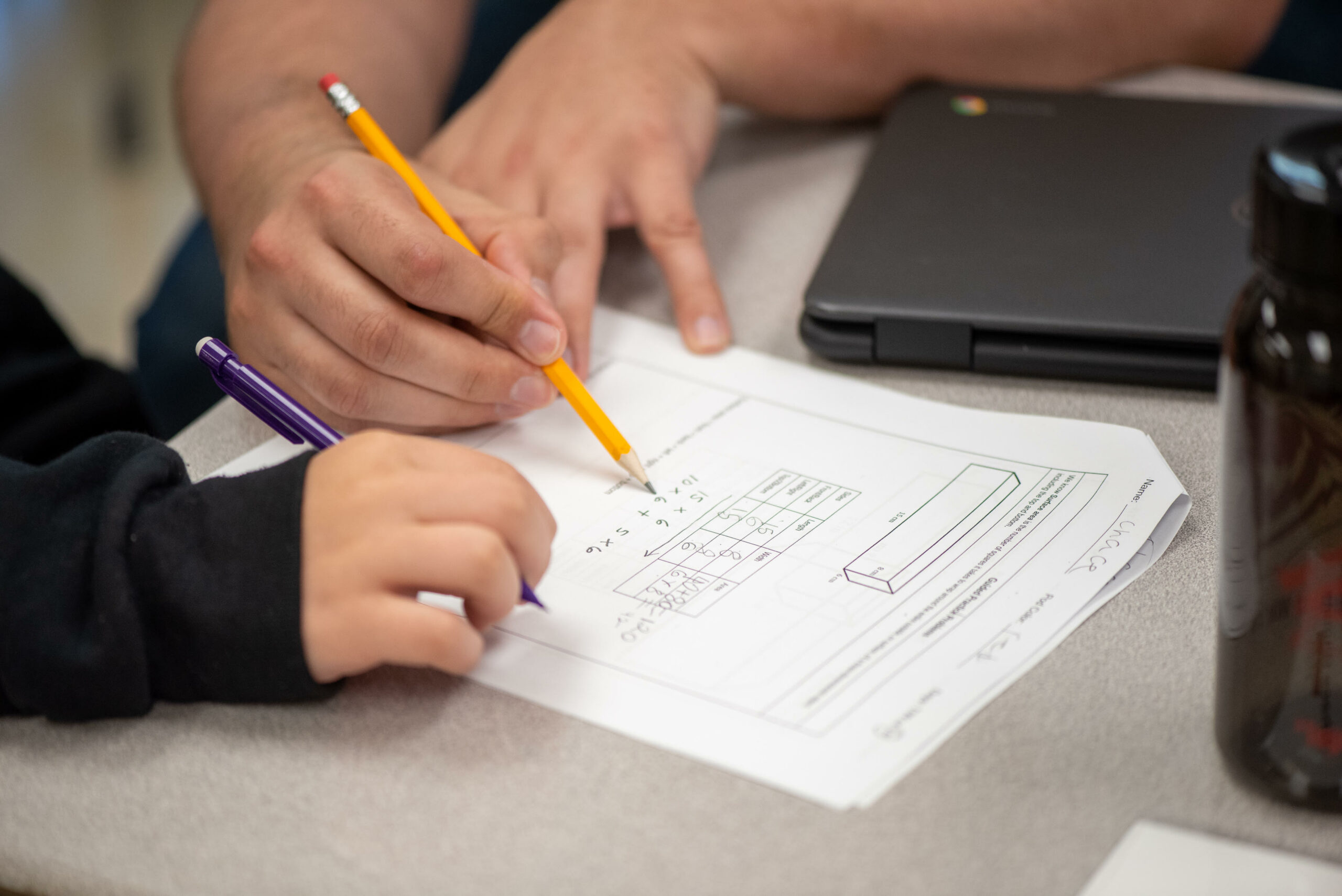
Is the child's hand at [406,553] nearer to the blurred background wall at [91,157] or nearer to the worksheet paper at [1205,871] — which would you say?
the worksheet paper at [1205,871]

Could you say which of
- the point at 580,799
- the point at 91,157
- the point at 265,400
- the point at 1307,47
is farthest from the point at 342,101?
the point at 91,157

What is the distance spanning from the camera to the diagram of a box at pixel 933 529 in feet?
1.62

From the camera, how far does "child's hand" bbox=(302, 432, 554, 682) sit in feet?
1.41

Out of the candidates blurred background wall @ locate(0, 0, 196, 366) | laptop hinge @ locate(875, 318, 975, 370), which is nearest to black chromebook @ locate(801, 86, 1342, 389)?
laptop hinge @ locate(875, 318, 975, 370)

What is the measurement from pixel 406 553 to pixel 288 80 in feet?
1.68

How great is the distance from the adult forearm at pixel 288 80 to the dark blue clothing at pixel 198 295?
16 centimetres

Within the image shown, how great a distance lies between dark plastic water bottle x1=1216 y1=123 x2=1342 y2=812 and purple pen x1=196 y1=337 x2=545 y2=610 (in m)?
0.36

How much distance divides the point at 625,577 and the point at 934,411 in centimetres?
20

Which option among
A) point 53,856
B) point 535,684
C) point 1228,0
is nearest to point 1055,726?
point 535,684

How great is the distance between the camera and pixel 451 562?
43 centimetres

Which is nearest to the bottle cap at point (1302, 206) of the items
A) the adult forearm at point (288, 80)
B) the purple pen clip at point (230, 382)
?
the purple pen clip at point (230, 382)

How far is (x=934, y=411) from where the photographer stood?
607 mm

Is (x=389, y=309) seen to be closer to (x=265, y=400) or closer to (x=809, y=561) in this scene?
(x=265, y=400)

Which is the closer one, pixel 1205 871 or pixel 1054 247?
pixel 1205 871
